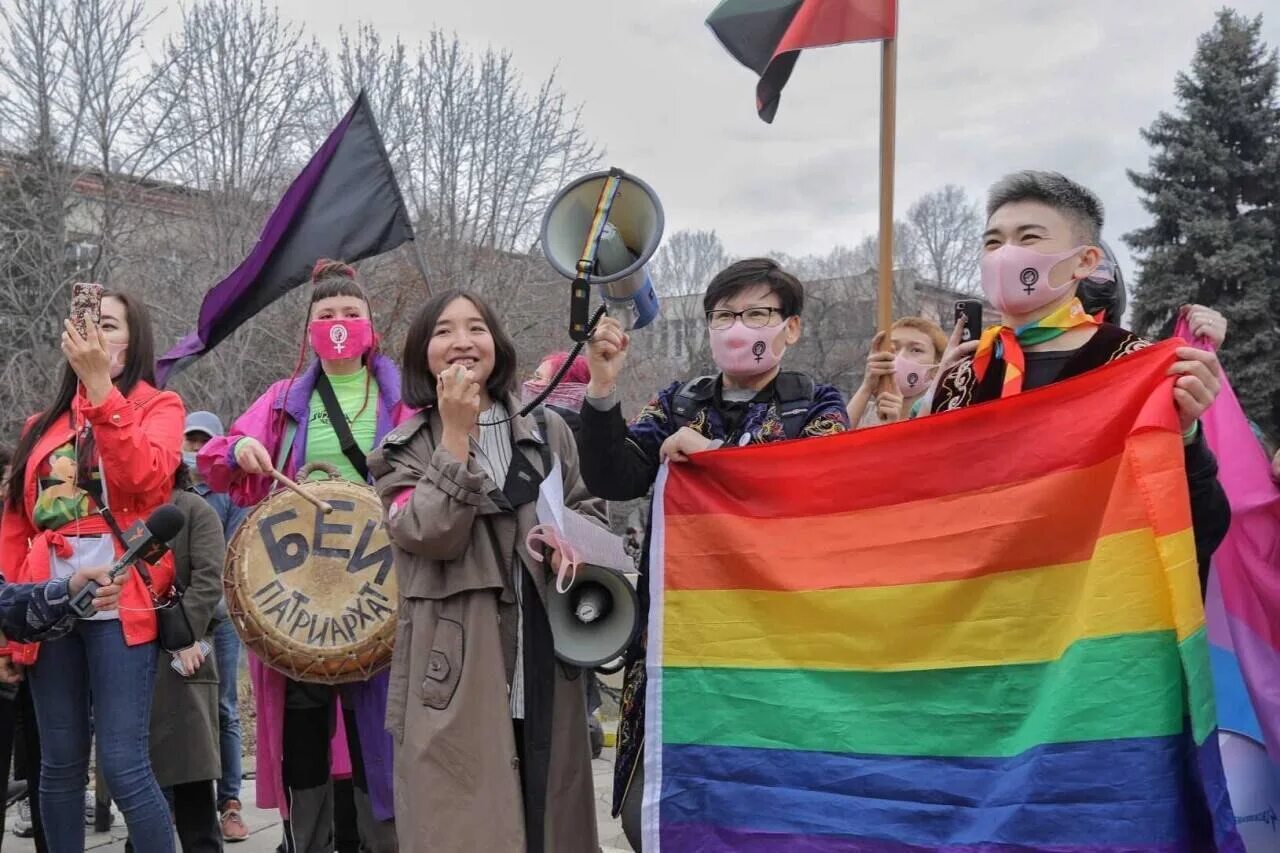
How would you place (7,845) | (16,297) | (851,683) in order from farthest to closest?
(16,297), (7,845), (851,683)

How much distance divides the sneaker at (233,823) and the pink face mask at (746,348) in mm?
3692

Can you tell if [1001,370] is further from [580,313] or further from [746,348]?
[580,313]

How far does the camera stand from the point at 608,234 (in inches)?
120

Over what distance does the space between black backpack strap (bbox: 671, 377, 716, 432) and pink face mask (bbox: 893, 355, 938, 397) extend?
5.69 feet

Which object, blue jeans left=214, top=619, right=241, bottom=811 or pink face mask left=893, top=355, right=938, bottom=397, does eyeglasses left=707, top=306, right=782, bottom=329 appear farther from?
blue jeans left=214, top=619, right=241, bottom=811

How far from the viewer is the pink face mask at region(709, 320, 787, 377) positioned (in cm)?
309

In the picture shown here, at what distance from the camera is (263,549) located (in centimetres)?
372

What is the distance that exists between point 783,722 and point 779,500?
58 centimetres

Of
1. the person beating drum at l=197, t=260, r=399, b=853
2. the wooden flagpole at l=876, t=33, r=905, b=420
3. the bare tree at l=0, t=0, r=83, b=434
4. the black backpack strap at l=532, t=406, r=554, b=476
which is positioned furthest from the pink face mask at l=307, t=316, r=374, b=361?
the bare tree at l=0, t=0, r=83, b=434

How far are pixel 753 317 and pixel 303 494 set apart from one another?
5.37 ft

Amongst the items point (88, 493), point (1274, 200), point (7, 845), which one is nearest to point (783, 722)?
point (88, 493)

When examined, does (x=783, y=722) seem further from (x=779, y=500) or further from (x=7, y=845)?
(x=7, y=845)

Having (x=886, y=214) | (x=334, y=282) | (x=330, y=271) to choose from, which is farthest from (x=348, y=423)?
(x=886, y=214)

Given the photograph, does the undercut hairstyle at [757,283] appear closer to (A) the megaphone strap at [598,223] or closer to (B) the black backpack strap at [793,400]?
(B) the black backpack strap at [793,400]
